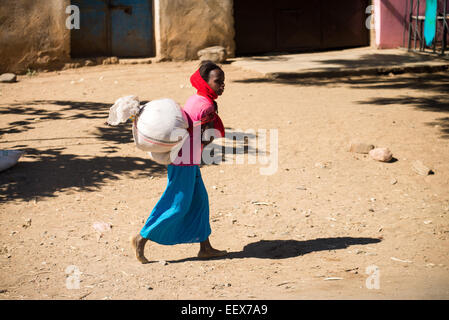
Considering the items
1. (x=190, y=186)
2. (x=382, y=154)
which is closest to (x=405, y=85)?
(x=382, y=154)

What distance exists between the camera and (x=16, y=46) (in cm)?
1086

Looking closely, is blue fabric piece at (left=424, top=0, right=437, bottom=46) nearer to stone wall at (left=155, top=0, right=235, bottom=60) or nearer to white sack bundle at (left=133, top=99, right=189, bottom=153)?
stone wall at (left=155, top=0, right=235, bottom=60)

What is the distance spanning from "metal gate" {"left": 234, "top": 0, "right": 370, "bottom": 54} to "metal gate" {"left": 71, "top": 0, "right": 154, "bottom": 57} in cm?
225

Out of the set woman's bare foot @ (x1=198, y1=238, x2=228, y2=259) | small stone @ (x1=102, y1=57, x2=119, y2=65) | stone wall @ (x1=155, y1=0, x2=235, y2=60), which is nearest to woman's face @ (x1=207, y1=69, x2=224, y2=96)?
woman's bare foot @ (x1=198, y1=238, x2=228, y2=259)

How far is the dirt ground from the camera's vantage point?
12.9 ft

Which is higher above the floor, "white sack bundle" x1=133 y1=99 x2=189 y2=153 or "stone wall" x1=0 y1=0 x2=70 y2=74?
"stone wall" x1=0 y1=0 x2=70 y2=74

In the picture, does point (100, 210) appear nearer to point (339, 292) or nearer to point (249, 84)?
point (339, 292)

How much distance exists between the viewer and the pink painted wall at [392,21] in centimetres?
1267

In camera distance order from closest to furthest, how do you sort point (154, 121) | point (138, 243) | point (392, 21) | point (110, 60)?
1. point (154, 121)
2. point (138, 243)
3. point (110, 60)
4. point (392, 21)

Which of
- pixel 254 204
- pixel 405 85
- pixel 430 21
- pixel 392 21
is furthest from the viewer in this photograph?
pixel 392 21

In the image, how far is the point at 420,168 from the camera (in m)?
6.16

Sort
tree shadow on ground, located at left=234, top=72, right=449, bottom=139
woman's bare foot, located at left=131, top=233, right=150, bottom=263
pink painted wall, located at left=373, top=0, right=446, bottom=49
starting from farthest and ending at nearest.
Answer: pink painted wall, located at left=373, top=0, right=446, bottom=49 < tree shadow on ground, located at left=234, top=72, right=449, bottom=139 < woman's bare foot, located at left=131, top=233, right=150, bottom=263

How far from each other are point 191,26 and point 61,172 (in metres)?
6.72

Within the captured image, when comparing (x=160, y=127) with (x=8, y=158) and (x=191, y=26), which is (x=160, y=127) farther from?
(x=191, y=26)
